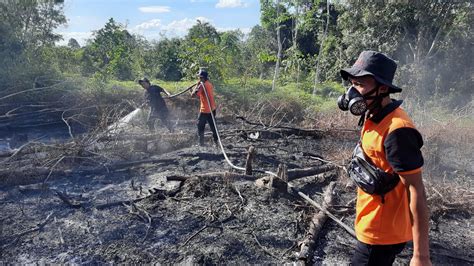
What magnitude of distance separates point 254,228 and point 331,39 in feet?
44.3

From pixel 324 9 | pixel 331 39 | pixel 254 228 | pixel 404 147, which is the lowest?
pixel 254 228

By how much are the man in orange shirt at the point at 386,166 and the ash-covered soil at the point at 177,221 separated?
70.7 inches

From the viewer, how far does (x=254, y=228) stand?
4.11 meters

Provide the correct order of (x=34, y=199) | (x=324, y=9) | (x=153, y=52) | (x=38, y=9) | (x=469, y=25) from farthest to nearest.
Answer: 1. (x=153, y=52)
2. (x=324, y=9)
3. (x=38, y=9)
4. (x=469, y=25)
5. (x=34, y=199)

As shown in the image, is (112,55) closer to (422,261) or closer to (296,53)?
(296,53)

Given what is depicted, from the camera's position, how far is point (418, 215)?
1646 mm

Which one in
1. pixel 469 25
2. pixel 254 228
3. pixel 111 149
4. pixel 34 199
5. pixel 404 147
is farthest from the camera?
pixel 469 25

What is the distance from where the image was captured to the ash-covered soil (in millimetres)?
3631

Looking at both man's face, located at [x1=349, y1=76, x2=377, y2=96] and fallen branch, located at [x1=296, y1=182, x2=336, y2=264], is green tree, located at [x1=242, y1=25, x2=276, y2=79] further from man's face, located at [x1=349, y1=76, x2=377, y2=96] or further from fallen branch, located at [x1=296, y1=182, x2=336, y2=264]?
man's face, located at [x1=349, y1=76, x2=377, y2=96]

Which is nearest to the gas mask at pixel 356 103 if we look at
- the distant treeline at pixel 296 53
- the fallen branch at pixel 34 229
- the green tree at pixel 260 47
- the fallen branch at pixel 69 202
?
the fallen branch at pixel 34 229

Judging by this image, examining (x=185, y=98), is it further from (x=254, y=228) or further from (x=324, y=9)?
(x=324, y=9)

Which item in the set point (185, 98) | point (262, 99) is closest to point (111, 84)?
point (185, 98)

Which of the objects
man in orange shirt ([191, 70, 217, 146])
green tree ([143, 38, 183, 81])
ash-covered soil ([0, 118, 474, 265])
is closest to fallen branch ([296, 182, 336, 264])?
ash-covered soil ([0, 118, 474, 265])

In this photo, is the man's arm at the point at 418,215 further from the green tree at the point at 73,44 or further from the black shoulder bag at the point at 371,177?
the green tree at the point at 73,44
